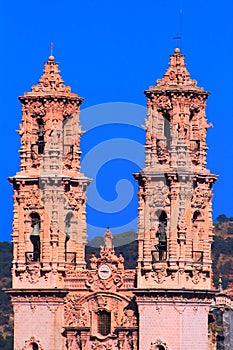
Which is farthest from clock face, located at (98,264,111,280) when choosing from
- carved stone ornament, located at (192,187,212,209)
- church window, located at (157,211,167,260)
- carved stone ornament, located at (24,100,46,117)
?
carved stone ornament, located at (24,100,46,117)

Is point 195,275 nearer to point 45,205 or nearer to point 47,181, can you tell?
point 45,205

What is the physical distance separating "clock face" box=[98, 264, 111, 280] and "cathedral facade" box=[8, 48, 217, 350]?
0.24 ft

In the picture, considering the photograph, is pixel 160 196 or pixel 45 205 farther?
pixel 45 205

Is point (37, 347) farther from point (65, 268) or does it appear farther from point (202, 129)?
point (202, 129)

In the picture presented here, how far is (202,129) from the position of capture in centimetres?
11206

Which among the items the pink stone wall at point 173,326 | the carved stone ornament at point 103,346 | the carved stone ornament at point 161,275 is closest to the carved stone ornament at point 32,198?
the carved stone ornament at point 161,275

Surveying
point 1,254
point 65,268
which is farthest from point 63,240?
point 1,254

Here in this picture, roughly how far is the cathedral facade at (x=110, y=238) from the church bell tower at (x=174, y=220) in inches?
1.5

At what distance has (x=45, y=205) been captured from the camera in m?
113

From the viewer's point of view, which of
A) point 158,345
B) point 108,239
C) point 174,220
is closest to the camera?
point 158,345

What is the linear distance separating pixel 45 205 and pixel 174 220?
209 inches

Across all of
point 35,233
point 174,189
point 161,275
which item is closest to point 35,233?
point 35,233

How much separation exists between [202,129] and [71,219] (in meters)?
6.49

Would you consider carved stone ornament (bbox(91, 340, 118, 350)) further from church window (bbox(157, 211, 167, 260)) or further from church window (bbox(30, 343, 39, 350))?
church window (bbox(157, 211, 167, 260))
